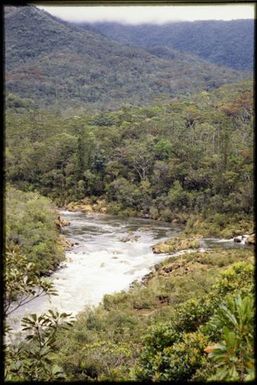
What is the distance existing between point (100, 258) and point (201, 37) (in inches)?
2222

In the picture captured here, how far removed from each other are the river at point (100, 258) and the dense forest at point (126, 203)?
0.27m

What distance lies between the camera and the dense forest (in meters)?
2.46

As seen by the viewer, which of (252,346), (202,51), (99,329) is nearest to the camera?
(252,346)

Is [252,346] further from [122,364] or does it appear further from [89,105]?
[89,105]

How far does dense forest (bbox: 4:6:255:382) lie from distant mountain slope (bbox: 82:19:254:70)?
18.1 meters

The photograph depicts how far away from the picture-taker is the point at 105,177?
17.5 meters

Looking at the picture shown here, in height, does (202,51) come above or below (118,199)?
above

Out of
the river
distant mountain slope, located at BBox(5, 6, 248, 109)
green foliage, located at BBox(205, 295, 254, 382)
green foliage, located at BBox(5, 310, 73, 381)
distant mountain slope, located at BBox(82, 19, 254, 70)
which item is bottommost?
the river

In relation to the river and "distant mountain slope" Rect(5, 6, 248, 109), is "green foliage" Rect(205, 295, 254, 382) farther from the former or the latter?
"distant mountain slope" Rect(5, 6, 248, 109)

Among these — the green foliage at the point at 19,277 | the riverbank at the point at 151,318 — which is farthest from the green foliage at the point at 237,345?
the riverbank at the point at 151,318

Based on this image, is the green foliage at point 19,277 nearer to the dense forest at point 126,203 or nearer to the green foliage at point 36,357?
the dense forest at point 126,203

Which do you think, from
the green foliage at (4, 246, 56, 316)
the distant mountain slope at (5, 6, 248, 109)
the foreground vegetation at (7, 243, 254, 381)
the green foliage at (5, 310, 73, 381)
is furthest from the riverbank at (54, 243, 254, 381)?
the distant mountain slope at (5, 6, 248, 109)

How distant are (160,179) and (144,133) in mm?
3556

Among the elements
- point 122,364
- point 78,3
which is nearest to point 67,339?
point 122,364
